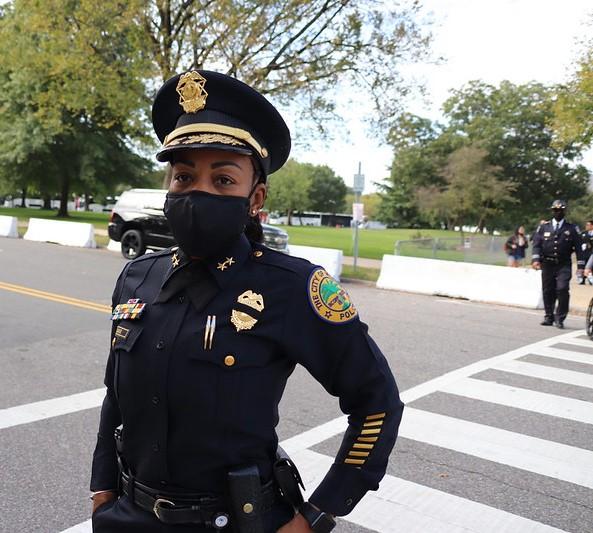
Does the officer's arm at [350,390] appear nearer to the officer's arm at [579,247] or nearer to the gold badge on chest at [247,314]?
the gold badge on chest at [247,314]

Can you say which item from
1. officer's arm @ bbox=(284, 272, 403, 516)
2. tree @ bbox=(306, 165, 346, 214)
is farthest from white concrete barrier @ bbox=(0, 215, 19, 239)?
tree @ bbox=(306, 165, 346, 214)

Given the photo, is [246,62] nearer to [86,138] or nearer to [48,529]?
[48,529]

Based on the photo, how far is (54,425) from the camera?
4453 millimetres

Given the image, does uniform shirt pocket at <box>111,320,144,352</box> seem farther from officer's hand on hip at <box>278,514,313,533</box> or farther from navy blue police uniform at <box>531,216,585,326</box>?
navy blue police uniform at <box>531,216,585,326</box>

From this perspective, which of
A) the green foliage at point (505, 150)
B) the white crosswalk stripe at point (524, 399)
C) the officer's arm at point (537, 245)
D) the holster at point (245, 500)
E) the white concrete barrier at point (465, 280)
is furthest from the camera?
the green foliage at point (505, 150)

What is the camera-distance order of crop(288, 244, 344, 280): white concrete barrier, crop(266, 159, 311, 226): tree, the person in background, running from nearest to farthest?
1. crop(288, 244, 344, 280): white concrete barrier
2. the person in background
3. crop(266, 159, 311, 226): tree

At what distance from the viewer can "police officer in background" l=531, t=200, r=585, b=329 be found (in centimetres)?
963

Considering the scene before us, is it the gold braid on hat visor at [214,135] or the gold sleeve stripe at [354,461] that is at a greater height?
the gold braid on hat visor at [214,135]

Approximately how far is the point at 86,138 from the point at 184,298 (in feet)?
127

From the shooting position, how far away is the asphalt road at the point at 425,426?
11.2ft

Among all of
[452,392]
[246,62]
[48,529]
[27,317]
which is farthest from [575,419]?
[246,62]

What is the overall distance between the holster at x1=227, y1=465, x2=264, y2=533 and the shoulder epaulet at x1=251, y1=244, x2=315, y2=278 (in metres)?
0.55

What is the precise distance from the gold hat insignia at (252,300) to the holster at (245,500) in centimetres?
42

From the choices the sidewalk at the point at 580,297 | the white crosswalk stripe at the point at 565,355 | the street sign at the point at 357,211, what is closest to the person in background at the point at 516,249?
the sidewalk at the point at 580,297
